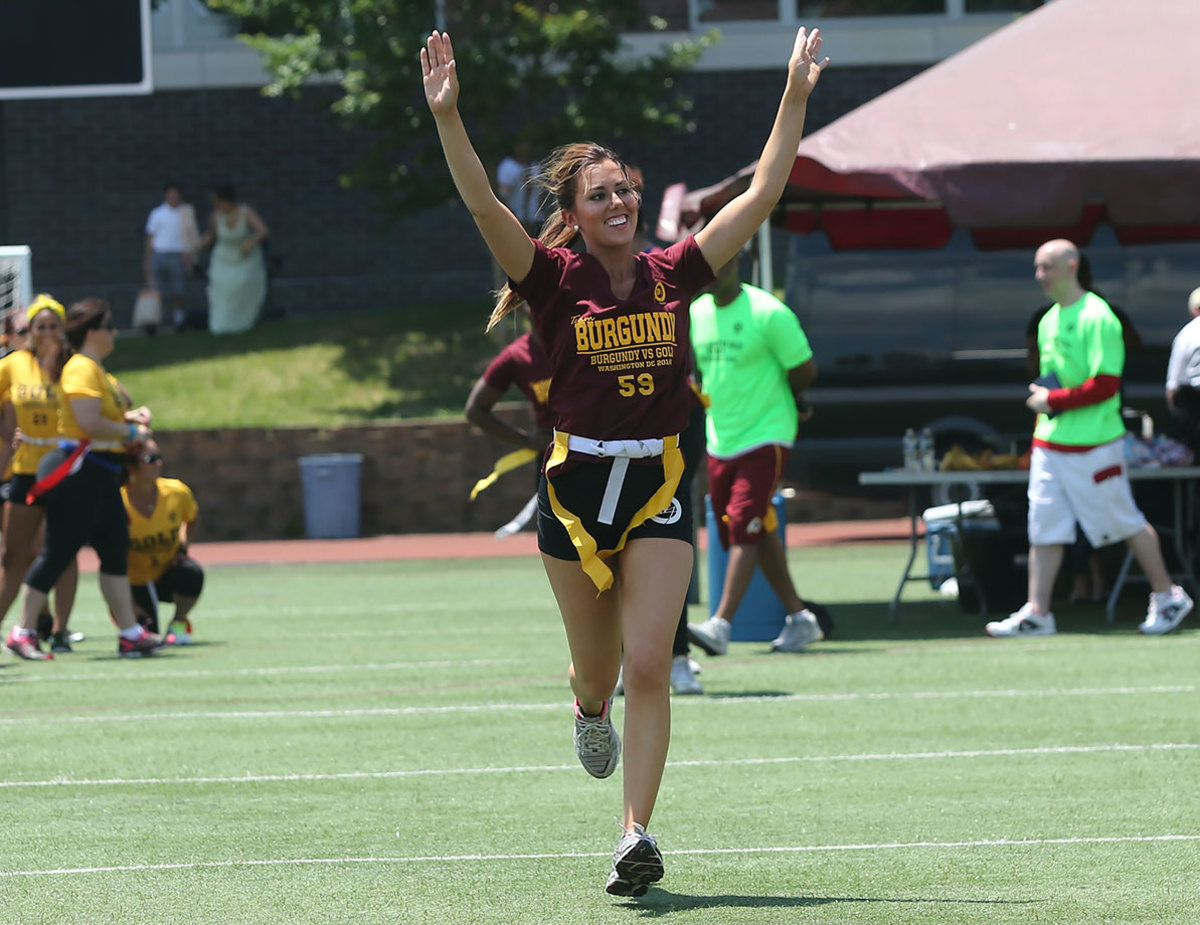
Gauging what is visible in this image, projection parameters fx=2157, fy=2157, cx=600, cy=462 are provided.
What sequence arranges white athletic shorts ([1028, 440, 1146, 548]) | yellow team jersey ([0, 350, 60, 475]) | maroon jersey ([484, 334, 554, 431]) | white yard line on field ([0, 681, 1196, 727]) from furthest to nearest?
white athletic shorts ([1028, 440, 1146, 548]) < yellow team jersey ([0, 350, 60, 475]) < maroon jersey ([484, 334, 554, 431]) < white yard line on field ([0, 681, 1196, 727])

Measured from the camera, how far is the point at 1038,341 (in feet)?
39.9

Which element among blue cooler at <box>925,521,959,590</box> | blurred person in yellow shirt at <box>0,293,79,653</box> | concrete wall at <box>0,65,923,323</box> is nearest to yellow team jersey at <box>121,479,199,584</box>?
blurred person in yellow shirt at <box>0,293,79,653</box>

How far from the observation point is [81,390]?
443 inches

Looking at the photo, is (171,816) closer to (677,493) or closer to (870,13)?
(677,493)

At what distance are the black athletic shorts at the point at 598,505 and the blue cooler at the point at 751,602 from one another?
20.6 feet

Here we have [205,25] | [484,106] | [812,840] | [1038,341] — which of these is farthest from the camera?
[205,25]

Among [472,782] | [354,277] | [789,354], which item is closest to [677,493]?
[472,782]

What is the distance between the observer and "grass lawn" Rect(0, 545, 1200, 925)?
548cm

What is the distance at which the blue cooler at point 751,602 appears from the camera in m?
12.0

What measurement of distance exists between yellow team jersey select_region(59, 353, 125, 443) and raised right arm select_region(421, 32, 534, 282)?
617 cm

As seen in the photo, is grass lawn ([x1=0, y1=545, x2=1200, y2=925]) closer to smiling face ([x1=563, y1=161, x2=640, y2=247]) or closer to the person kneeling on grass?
the person kneeling on grass

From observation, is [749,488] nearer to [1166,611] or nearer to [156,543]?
[1166,611]

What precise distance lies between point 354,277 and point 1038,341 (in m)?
17.7

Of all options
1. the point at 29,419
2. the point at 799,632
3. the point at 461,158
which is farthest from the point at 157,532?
the point at 461,158
